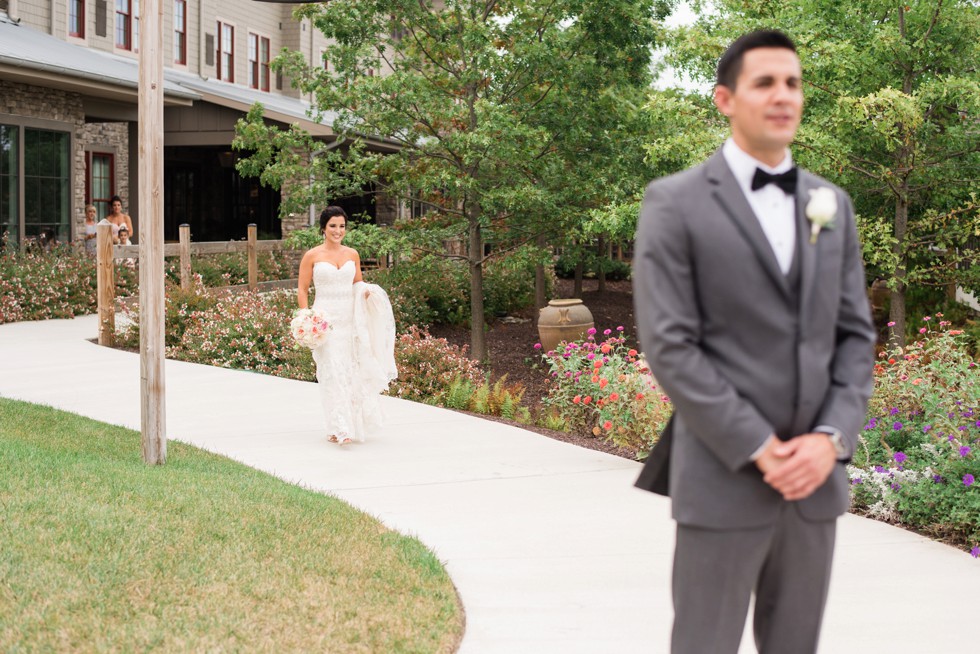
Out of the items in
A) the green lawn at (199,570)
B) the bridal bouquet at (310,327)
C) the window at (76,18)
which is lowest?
the green lawn at (199,570)

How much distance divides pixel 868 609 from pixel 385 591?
7.25 feet

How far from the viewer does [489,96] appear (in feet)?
46.3

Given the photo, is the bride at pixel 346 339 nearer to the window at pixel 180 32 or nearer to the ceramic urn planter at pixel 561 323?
the ceramic urn planter at pixel 561 323

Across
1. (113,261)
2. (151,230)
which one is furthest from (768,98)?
(113,261)

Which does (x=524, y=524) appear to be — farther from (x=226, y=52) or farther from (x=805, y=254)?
(x=226, y=52)

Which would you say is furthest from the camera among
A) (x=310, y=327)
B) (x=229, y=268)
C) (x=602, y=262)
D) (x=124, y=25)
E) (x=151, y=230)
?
(x=124, y=25)

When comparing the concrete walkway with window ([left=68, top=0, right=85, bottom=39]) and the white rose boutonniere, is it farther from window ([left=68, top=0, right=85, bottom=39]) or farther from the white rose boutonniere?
window ([left=68, top=0, right=85, bottom=39])

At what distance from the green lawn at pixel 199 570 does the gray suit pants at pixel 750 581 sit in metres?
1.82

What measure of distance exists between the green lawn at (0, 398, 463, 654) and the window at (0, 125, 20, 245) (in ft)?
42.4

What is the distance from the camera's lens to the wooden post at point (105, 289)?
14.5 metres

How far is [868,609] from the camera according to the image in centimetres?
503

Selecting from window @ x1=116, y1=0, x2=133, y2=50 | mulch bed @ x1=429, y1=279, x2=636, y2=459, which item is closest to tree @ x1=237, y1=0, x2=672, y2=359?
mulch bed @ x1=429, y1=279, x2=636, y2=459

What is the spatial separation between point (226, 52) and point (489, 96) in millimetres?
16898

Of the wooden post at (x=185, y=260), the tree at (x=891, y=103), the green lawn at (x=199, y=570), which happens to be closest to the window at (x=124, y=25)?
the wooden post at (x=185, y=260)
